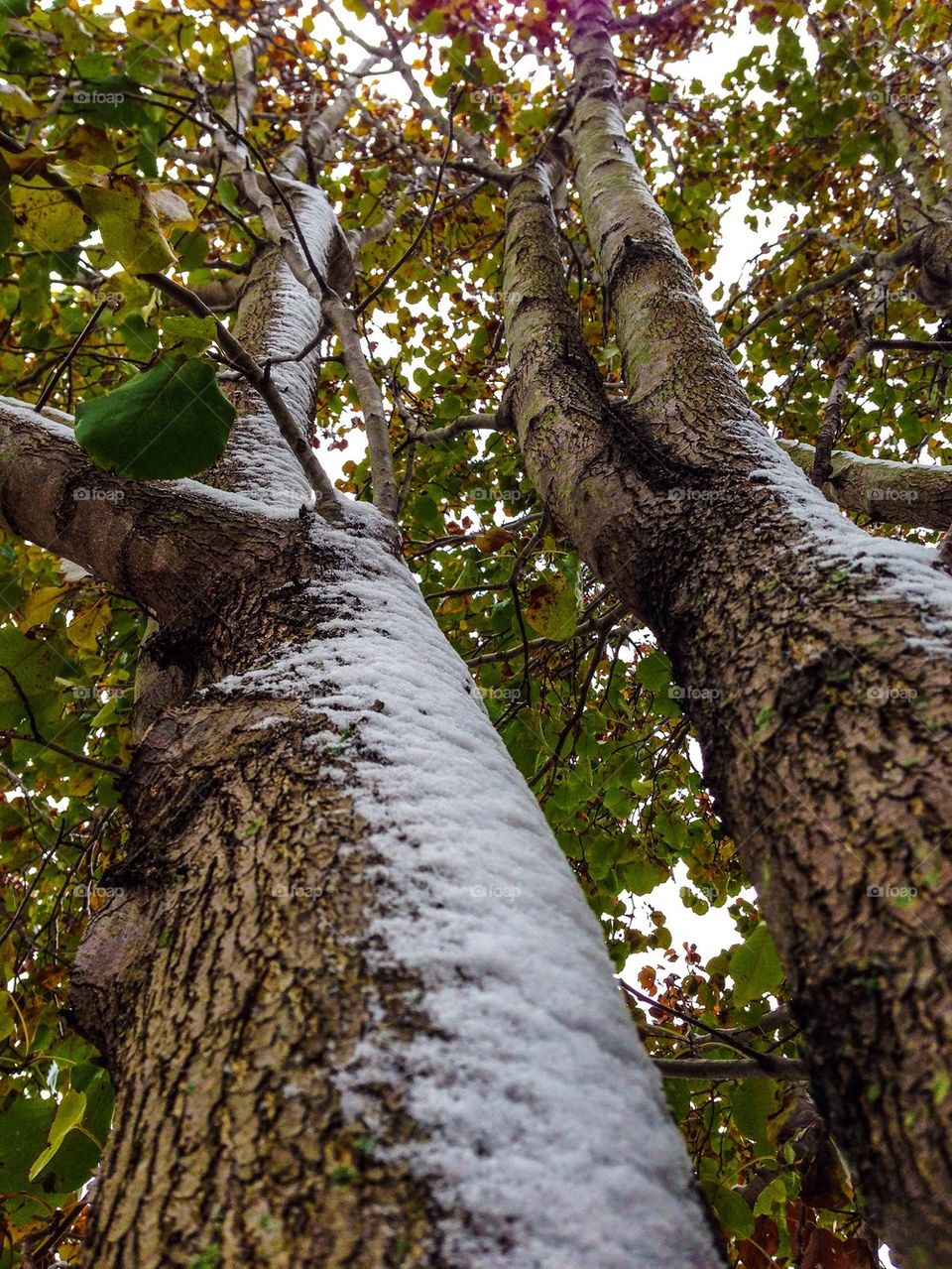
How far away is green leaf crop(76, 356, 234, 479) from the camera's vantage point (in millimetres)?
1075

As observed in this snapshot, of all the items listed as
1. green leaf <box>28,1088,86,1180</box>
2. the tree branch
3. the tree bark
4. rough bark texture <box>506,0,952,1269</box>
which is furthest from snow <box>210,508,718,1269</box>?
green leaf <box>28,1088,86,1180</box>

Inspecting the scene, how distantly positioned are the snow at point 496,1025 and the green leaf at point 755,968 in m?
0.83

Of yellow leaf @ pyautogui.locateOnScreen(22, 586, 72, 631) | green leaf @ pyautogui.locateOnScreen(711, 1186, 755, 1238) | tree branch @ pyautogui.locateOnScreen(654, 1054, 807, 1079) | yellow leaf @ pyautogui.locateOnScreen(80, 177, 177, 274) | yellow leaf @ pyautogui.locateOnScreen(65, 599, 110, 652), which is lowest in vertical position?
green leaf @ pyautogui.locateOnScreen(711, 1186, 755, 1238)

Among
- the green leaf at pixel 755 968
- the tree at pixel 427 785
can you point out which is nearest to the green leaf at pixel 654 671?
the tree at pixel 427 785

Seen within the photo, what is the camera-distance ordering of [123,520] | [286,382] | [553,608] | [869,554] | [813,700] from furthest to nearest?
[286,382]
[553,608]
[123,520]
[869,554]
[813,700]

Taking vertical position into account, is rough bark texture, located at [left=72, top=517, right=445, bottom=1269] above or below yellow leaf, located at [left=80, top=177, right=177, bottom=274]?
below

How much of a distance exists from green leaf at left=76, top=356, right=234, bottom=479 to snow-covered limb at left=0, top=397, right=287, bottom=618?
17 centimetres

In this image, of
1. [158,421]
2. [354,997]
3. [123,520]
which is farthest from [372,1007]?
[123,520]

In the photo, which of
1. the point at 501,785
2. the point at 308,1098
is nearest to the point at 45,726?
the point at 501,785

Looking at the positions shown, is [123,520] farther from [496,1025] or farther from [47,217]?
[496,1025]

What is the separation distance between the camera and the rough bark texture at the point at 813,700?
20.3 inches

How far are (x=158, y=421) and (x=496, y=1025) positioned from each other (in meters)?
0.92

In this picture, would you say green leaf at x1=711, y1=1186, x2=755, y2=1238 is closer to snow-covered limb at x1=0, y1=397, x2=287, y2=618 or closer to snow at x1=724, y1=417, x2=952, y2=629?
snow at x1=724, y1=417, x2=952, y2=629

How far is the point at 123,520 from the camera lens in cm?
128
